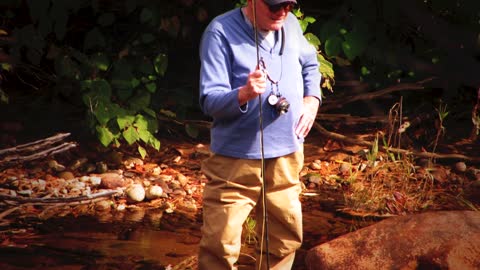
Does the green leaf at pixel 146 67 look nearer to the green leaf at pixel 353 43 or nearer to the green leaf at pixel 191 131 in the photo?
the green leaf at pixel 191 131

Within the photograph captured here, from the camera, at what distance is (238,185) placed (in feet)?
9.95

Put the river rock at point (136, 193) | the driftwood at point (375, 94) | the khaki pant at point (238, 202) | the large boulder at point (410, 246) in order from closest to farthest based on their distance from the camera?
the khaki pant at point (238, 202)
the large boulder at point (410, 246)
the river rock at point (136, 193)
the driftwood at point (375, 94)

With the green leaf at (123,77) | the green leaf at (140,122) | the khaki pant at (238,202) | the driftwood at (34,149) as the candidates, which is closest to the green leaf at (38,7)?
the green leaf at (123,77)

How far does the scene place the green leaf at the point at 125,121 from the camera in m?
4.85

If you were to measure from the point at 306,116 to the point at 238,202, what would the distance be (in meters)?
0.41

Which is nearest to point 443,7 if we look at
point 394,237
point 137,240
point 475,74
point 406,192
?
point 475,74

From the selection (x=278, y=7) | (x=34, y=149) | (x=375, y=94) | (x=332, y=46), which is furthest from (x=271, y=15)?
(x=375, y=94)

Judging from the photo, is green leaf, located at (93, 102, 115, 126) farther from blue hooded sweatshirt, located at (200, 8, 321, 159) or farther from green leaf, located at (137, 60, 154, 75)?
blue hooded sweatshirt, located at (200, 8, 321, 159)

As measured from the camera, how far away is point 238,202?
3.04 meters

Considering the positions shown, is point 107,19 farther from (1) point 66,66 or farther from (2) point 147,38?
(1) point 66,66

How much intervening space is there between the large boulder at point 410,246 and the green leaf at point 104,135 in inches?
63.2

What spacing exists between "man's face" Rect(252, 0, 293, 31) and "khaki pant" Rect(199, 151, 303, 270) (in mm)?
491

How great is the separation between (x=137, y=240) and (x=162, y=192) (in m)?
0.74

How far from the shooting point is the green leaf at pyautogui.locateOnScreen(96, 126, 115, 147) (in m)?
4.85
